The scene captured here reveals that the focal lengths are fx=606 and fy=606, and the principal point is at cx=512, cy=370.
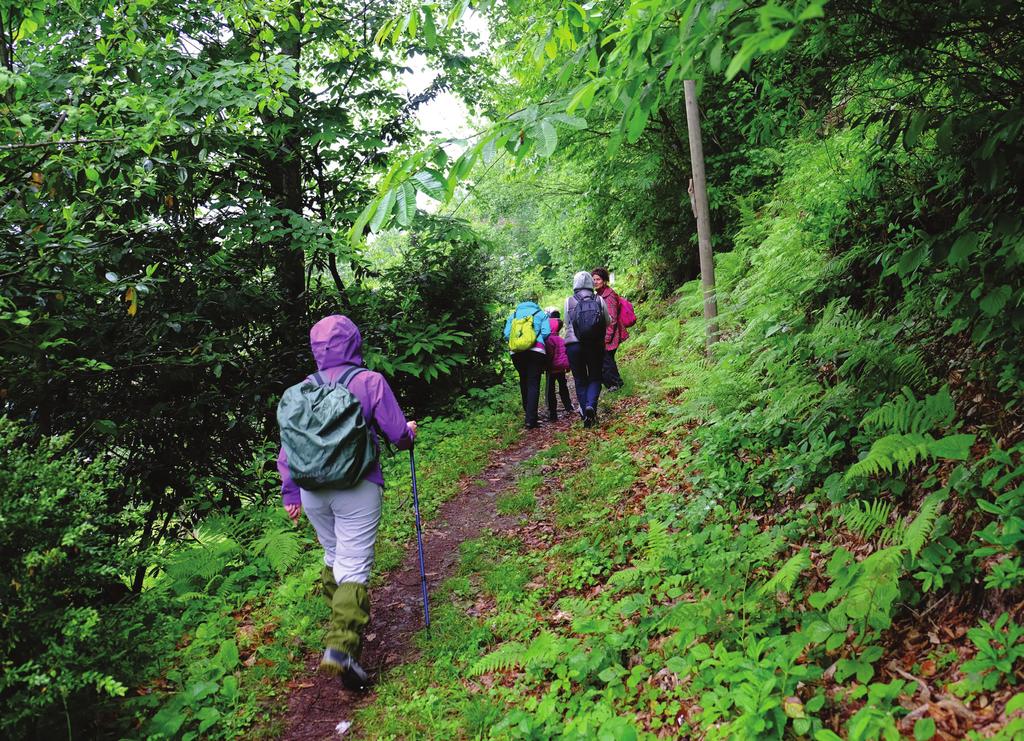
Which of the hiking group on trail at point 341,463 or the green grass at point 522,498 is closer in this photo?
the hiking group on trail at point 341,463

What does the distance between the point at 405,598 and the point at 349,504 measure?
1507 millimetres

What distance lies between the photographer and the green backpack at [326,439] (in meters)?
3.96

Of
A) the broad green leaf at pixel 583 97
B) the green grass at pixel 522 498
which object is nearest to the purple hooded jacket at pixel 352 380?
the broad green leaf at pixel 583 97

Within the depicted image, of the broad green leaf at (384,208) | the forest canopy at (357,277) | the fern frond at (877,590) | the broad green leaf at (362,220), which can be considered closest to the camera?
the broad green leaf at (362,220)

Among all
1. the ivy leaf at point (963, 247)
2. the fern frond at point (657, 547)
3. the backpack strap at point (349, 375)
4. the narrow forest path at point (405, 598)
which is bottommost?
the narrow forest path at point (405, 598)

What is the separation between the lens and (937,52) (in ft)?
10.6

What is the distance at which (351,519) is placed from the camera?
13.7 ft

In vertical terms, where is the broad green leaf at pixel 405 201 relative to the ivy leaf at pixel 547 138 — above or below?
below

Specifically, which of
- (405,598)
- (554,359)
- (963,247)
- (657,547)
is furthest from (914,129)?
(554,359)

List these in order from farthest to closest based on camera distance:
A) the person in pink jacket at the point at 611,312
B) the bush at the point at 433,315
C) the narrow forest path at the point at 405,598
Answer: the person in pink jacket at the point at 611,312 → the bush at the point at 433,315 → the narrow forest path at the point at 405,598

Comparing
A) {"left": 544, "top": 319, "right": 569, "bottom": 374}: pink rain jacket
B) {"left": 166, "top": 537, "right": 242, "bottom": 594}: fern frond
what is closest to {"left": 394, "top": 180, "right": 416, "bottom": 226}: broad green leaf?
{"left": 166, "top": 537, "right": 242, "bottom": 594}: fern frond

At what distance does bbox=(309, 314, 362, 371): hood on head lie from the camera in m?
4.21

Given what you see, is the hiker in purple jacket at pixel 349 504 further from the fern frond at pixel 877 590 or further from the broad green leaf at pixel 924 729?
the broad green leaf at pixel 924 729

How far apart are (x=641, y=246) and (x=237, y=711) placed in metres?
13.4
